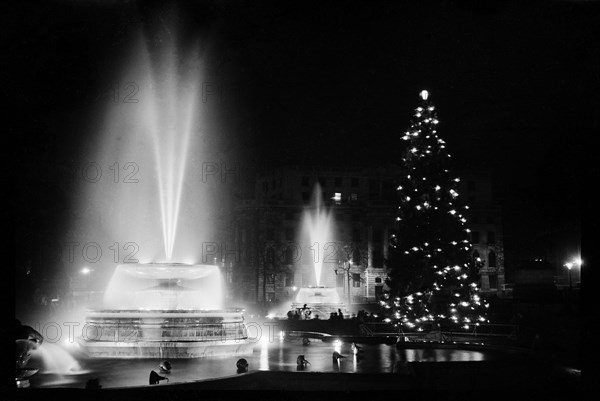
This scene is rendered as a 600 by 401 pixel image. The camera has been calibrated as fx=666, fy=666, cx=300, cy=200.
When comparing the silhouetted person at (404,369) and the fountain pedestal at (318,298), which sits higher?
the fountain pedestal at (318,298)

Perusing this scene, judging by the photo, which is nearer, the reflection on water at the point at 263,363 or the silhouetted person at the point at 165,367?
the reflection on water at the point at 263,363

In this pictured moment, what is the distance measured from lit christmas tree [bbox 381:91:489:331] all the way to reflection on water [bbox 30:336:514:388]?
795cm

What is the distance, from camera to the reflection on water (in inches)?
534

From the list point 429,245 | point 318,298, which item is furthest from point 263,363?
point 318,298

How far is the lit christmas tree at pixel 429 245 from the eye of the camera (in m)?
28.9

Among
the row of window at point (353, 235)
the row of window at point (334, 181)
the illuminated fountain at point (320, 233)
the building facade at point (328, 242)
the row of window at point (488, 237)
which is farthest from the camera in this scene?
the row of window at point (334, 181)

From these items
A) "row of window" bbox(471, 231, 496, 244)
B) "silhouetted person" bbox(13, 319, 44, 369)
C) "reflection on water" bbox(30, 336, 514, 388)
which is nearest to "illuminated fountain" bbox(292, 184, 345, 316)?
"row of window" bbox(471, 231, 496, 244)

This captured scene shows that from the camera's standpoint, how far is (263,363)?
1662cm

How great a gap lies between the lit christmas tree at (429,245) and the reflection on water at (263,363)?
7.95 m

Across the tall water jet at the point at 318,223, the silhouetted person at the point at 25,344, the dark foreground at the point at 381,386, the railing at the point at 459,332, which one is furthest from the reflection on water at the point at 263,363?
the tall water jet at the point at 318,223

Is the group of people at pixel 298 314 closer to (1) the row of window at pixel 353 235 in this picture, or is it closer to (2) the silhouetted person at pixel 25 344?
(2) the silhouetted person at pixel 25 344

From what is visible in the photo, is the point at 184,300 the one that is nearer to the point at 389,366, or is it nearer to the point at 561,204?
the point at 389,366

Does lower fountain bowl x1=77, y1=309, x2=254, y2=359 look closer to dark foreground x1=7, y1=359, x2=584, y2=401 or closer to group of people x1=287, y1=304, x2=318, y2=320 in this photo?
dark foreground x1=7, y1=359, x2=584, y2=401

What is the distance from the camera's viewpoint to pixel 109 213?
55469mm
